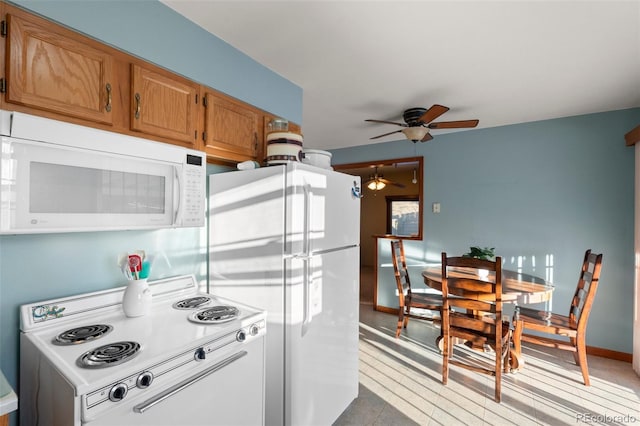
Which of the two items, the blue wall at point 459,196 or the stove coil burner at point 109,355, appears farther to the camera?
the blue wall at point 459,196

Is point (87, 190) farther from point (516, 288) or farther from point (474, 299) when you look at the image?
point (516, 288)

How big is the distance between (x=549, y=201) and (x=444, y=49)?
8.03 feet

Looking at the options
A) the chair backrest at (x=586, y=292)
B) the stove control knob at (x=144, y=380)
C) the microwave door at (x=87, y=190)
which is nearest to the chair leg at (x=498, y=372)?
the chair backrest at (x=586, y=292)

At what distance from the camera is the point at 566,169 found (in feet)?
11.1

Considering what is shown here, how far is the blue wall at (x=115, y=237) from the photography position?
125 centimetres

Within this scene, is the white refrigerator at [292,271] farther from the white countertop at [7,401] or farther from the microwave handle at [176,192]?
the white countertop at [7,401]

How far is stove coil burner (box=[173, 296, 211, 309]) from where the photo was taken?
171 centimetres

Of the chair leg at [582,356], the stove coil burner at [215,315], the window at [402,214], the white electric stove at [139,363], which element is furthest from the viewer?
the window at [402,214]

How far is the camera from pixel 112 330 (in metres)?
1.34

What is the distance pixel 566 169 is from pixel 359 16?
10.0 feet

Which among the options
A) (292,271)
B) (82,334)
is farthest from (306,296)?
(82,334)

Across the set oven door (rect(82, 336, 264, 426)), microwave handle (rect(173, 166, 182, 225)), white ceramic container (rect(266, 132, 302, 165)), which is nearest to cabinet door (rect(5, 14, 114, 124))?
microwave handle (rect(173, 166, 182, 225))

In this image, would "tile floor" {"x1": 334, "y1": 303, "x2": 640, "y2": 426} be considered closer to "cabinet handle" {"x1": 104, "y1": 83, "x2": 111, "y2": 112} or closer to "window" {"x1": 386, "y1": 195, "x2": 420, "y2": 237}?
"cabinet handle" {"x1": 104, "y1": 83, "x2": 111, "y2": 112}

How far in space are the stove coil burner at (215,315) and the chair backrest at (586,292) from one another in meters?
2.70
